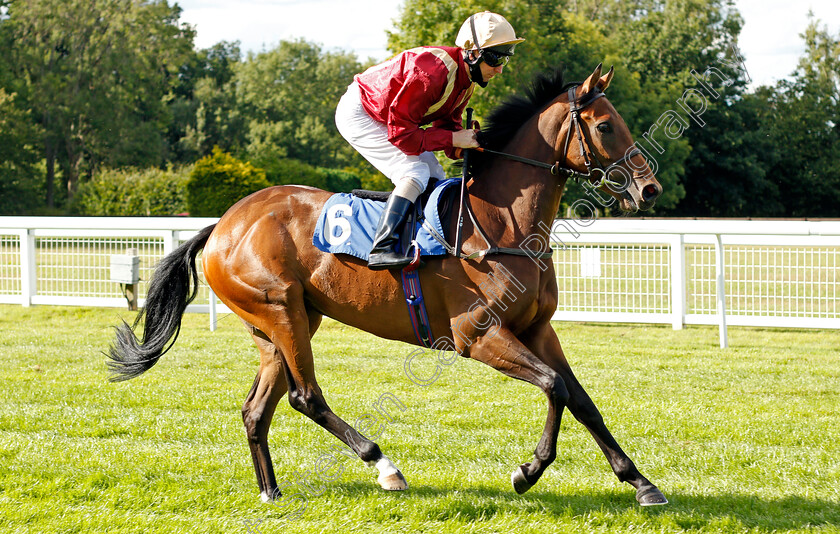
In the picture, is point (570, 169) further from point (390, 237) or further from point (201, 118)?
point (201, 118)

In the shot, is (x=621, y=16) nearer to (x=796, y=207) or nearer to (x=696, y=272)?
(x=796, y=207)

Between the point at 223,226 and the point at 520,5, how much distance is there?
24946 mm

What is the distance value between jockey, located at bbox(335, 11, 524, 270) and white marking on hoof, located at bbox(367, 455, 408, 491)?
0.91m

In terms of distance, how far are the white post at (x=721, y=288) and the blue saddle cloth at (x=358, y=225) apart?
178 inches

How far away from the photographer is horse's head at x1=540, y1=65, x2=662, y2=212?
3.42m

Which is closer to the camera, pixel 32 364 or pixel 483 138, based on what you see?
pixel 483 138

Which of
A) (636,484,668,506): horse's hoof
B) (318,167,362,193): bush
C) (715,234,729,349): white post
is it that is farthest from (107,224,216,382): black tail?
(318,167,362,193): bush

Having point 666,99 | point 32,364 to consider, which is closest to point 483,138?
point 32,364

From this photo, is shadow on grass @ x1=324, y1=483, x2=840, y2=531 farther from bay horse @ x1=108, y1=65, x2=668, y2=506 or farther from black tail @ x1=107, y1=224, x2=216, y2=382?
black tail @ x1=107, y1=224, x2=216, y2=382

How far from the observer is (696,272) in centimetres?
811

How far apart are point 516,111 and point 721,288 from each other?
445cm

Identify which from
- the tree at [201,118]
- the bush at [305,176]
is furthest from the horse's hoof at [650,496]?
the tree at [201,118]

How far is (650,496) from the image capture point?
137 inches

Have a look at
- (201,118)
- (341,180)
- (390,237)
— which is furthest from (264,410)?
(201,118)
